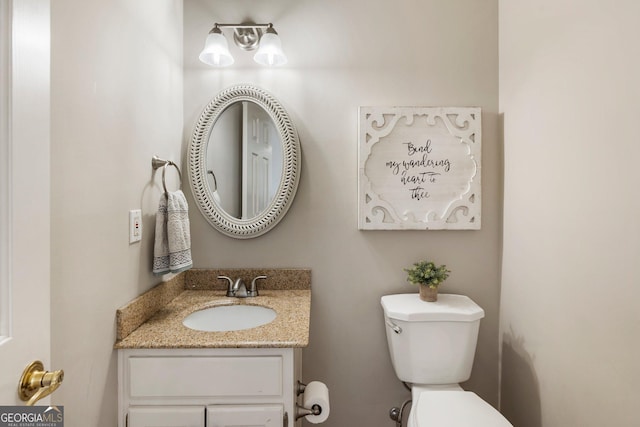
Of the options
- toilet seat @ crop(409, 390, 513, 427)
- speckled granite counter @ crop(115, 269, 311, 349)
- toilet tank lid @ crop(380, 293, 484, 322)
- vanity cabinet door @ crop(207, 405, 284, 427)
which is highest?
speckled granite counter @ crop(115, 269, 311, 349)

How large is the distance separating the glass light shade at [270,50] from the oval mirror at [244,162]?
0.15m

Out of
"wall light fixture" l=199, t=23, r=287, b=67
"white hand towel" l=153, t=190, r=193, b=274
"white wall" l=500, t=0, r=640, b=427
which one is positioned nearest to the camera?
"white wall" l=500, t=0, r=640, b=427

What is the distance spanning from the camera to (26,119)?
2.09ft

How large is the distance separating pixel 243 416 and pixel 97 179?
0.83 m

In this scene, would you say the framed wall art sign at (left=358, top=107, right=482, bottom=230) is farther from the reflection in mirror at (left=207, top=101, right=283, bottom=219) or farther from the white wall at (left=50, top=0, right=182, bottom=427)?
the white wall at (left=50, top=0, right=182, bottom=427)

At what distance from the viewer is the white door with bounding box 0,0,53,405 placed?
23.2 inches

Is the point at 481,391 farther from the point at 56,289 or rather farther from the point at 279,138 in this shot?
the point at 56,289

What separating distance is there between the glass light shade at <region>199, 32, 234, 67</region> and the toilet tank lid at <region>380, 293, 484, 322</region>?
1.31m

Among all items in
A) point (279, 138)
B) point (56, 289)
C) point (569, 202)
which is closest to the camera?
point (56, 289)

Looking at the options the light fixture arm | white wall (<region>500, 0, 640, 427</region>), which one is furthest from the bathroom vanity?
the light fixture arm

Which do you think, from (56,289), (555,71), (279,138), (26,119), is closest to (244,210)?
(279,138)

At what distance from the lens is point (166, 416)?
44.3 inches

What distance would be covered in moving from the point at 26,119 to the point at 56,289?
1.43 feet

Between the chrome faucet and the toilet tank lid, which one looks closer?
the toilet tank lid
